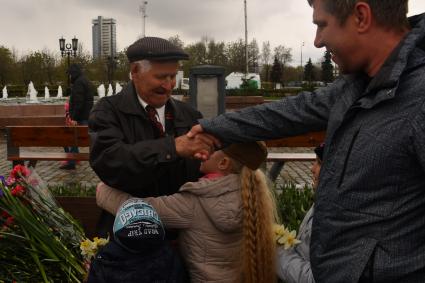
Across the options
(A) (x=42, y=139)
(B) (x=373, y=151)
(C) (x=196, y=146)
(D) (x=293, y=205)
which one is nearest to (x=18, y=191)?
(C) (x=196, y=146)

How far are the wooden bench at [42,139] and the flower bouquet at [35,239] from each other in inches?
182

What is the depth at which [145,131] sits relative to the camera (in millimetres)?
2383

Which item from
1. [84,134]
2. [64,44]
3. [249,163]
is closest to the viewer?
[249,163]

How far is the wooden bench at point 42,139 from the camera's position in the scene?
7.28m

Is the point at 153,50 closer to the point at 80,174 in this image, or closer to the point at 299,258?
the point at 299,258

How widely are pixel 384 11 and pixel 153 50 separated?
4.02 ft

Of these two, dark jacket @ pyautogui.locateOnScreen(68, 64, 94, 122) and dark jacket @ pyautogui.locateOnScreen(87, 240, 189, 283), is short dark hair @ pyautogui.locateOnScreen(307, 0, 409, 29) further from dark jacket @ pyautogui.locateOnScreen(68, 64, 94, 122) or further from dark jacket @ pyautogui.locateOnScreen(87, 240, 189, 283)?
dark jacket @ pyautogui.locateOnScreen(68, 64, 94, 122)

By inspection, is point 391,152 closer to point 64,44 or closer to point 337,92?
point 337,92

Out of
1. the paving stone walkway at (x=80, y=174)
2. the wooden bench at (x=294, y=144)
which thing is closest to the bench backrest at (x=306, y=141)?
the wooden bench at (x=294, y=144)

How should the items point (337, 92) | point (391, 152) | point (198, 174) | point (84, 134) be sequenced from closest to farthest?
point (391, 152)
point (337, 92)
point (198, 174)
point (84, 134)

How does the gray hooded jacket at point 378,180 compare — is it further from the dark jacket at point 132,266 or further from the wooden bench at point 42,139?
the wooden bench at point 42,139

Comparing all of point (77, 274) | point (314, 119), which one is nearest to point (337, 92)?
point (314, 119)

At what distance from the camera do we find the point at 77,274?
261cm

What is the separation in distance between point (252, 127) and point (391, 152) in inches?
27.1
